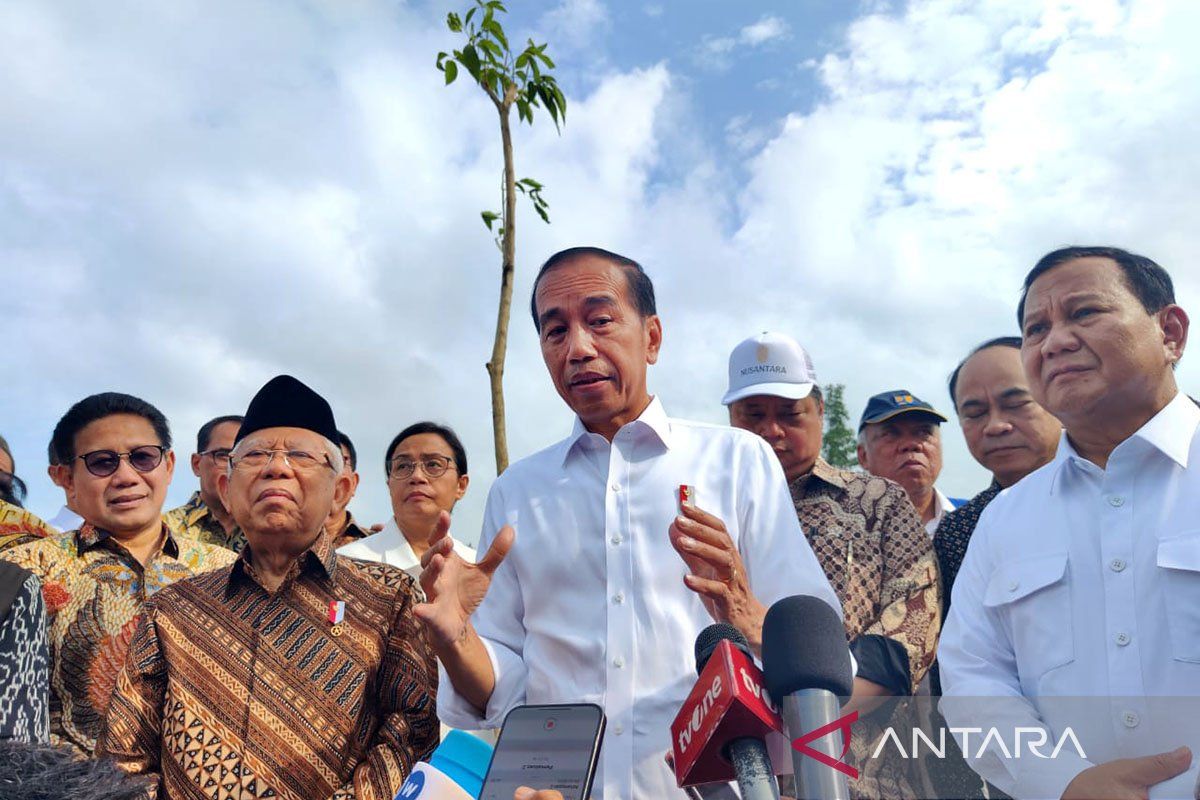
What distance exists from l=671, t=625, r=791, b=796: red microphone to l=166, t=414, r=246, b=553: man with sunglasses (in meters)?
5.16

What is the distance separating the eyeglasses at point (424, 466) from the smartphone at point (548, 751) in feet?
14.5

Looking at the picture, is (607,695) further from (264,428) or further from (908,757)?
(264,428)

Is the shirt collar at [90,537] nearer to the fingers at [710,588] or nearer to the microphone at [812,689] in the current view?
the fingers at [710,588]

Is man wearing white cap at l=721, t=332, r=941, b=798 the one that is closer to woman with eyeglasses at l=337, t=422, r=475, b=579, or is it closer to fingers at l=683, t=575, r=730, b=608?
fingers at l=683, t=575, r=730, b=608

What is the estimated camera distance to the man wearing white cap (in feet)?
11.1

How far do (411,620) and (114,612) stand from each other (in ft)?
5.21

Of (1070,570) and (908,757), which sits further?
(908,757)

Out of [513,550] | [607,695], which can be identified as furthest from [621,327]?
[607,695]

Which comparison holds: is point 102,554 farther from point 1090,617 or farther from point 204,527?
point 1090,617

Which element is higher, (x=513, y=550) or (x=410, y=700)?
(x=513, y=550)

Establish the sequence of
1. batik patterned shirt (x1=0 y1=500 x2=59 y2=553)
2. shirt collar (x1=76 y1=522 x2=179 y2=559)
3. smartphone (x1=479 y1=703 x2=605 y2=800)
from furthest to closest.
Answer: batik patterned shirt (x1=0 y1=500 x2=59 y2=553), shirt collar (x1=76 y1=522 x2=179 y2=559), smartphone (x1=479 y1=703 x2=605 y2=800)

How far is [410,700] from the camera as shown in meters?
3.36

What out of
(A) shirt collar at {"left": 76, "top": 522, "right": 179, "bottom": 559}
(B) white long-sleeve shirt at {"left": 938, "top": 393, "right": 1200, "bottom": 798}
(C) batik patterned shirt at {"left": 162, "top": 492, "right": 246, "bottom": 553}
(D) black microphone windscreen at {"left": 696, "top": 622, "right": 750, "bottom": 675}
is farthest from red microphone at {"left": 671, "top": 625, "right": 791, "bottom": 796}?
(C) batik patterned shirt at {"left": 162, "top": 492, "right": 246, "bottom": 553}

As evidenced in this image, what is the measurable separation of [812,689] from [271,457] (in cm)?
284
